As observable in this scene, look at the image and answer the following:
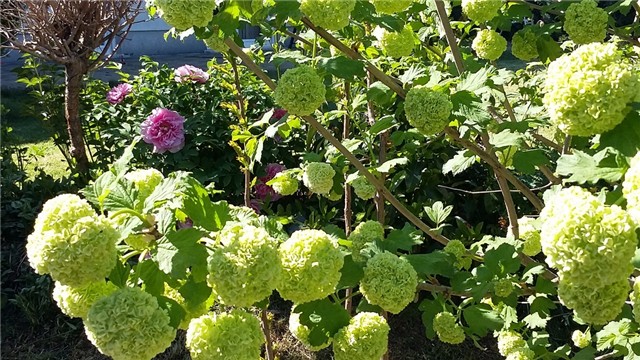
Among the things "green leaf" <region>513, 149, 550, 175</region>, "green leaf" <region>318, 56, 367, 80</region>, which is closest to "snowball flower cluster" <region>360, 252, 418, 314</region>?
"green leaf" <region>318, 56, 367, 80</region>

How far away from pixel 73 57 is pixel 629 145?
4.07 m

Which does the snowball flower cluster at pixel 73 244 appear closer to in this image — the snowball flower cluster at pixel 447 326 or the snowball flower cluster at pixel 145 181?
the snowball flower cluster at pixel 145 181

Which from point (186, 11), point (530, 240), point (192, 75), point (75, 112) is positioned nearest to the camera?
point (186, 11)

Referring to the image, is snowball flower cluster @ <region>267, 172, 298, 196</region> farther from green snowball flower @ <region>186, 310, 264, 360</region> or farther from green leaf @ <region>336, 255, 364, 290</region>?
green snowball flower @ <region>186, 310, 264, 360</region>

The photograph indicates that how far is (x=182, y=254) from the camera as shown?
1.18 m

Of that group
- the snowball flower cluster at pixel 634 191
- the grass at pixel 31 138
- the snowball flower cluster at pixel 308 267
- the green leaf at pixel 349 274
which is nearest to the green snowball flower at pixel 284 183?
the green leaf at pixel 349 274

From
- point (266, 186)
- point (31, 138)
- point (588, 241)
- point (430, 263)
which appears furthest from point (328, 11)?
point (31, 138)

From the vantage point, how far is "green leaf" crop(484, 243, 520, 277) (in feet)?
A: 5.52

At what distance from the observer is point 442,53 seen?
274cm

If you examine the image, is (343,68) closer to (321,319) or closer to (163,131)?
(321,319)

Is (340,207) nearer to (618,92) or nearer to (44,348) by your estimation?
(44,348)

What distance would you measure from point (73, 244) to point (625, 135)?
1.11 meters

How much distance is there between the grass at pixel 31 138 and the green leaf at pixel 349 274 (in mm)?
3929

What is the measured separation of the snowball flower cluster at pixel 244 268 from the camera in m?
1.13
